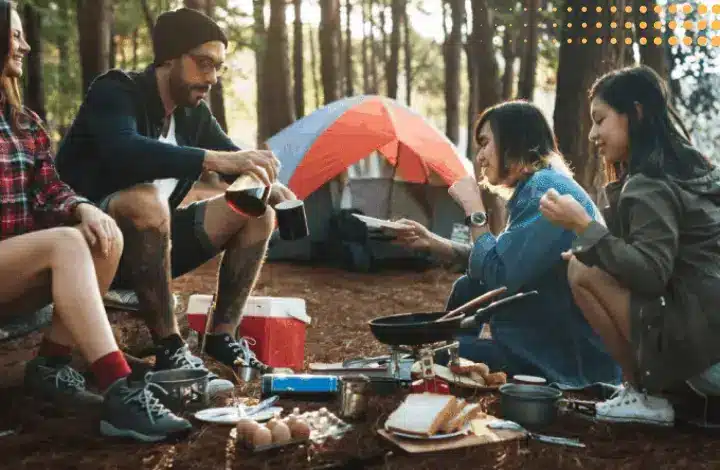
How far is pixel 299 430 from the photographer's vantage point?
2.60 metres

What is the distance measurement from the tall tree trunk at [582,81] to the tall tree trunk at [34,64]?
5537 mm

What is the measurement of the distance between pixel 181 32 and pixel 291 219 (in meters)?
0.95

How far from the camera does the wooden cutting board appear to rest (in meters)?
2.53

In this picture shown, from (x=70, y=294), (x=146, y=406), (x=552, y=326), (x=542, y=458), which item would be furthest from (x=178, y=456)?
(x=552, y=326)

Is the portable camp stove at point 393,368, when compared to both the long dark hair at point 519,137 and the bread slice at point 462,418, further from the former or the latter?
the long dark hair at point 519,137

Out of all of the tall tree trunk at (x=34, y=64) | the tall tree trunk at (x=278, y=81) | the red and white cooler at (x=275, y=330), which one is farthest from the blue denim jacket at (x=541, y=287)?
the tall tree trunk at (x=278, y=81)

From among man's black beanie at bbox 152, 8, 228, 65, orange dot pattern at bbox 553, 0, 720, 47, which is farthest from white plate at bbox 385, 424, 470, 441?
orange dot pattern at bbox 553, 0, 720, 47

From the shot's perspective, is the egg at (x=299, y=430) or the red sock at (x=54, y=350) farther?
the red sock at (x=54, y=350)

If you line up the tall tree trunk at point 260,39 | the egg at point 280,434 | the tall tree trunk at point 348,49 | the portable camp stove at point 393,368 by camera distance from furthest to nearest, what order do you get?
the tall tree trunk at point 348,49 → the tall tree trunk at point 260,39 → the portable camp stove at point 393,368 → the egg at point 280,434

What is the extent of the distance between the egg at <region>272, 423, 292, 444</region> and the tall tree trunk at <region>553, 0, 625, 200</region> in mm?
4858

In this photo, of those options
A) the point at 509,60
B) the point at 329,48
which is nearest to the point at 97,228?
the point at 329,48

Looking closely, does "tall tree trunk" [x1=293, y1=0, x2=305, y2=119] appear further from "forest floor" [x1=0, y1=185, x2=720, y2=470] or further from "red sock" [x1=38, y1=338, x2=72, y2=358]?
"forest floor" [x1=0, y1=185, x2=720, y2=470]

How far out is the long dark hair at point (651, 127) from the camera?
9.41ft

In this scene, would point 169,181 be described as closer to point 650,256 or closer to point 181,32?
point 181,32
